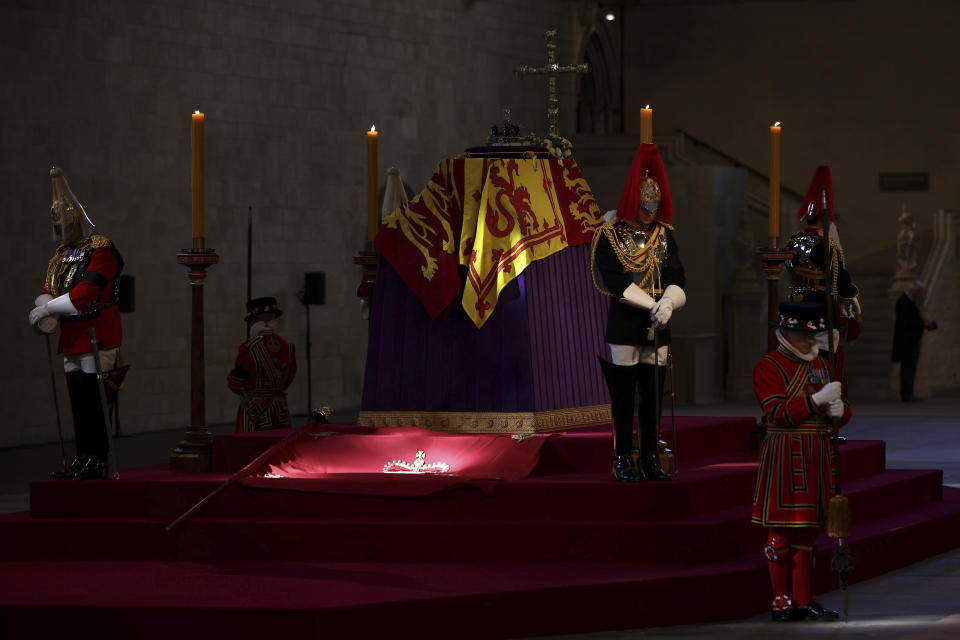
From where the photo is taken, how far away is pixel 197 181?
28.3 feet

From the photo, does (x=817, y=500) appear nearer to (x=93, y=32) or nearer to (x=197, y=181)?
(x=197, y=181)

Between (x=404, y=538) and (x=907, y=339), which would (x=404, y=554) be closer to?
(x=404, y=538)

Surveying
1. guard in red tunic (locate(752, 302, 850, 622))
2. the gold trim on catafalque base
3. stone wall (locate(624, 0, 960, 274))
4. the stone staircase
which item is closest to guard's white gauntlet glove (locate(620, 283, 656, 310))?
guard in red tunic (locate(752, 302, 850, 622))

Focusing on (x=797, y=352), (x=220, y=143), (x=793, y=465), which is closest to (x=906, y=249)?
(x=220, y=143)

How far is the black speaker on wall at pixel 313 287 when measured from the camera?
18250 millimetres

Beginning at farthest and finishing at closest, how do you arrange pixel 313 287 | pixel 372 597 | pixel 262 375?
pixel 313 287 → pixel 262 375 → pixel 372 597

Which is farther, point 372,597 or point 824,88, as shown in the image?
point 824,88

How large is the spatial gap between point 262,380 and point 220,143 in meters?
6.46

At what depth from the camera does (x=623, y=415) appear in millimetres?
8156

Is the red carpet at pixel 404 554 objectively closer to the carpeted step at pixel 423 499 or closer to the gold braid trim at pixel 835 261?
the carpeted step at pixel 423 499

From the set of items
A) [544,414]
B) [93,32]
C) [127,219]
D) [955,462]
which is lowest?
[955,462]

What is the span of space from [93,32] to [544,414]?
8.42 m

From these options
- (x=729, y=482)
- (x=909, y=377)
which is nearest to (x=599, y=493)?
(x=729, y=482)

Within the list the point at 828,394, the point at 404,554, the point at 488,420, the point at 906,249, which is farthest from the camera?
the point at 906,249
